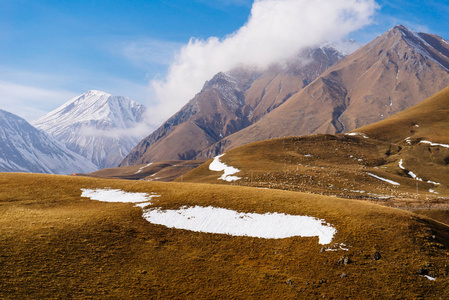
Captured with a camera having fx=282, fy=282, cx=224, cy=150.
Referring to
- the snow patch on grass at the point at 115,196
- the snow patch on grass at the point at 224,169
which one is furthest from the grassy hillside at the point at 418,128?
the snow patch on grass at the point at 115,196

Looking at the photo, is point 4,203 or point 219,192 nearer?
point 4,203

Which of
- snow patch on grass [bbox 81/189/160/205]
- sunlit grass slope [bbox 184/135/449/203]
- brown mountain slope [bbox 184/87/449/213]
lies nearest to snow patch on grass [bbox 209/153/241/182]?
brown mountain slope [bbox 184/87/449/213]

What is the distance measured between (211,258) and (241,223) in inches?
326

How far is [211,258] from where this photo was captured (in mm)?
33219

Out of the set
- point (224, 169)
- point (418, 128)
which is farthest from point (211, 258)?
point (418, 128)

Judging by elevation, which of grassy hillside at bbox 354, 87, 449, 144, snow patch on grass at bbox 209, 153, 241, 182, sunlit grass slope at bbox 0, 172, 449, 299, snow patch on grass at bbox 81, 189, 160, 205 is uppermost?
grassy hillside at bbox 354, 87, 449, 144

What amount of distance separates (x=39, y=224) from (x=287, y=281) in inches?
1219

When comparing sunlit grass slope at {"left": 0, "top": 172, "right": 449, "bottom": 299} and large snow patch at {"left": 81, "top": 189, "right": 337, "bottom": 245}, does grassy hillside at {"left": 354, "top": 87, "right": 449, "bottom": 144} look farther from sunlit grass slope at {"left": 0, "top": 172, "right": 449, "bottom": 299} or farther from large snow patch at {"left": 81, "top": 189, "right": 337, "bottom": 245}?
large snow patch at {"left": 81, "top": 189, "right": 337, "bottom": 245}

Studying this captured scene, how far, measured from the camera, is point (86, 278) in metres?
27.8

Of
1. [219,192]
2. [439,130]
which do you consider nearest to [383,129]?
[439,130]

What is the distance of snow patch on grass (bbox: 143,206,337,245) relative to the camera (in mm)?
37312

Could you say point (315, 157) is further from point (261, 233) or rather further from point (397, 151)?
point (261, 233)

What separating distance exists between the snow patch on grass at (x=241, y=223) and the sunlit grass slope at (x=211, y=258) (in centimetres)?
116

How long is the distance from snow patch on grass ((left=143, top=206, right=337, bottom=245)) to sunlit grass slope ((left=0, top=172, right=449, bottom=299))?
1.16 meters
